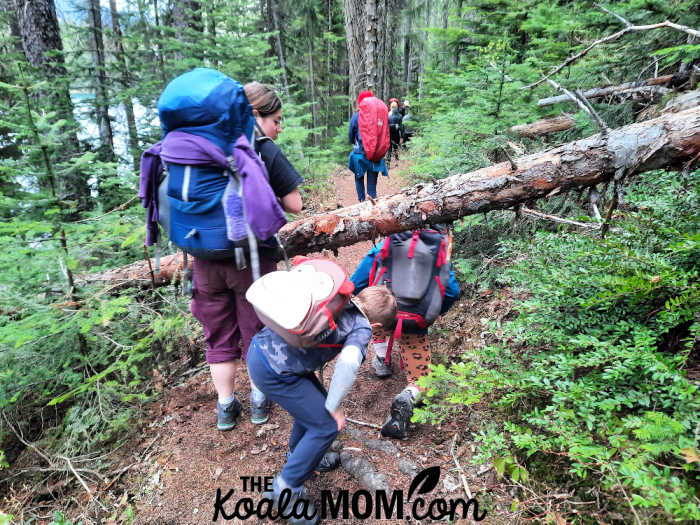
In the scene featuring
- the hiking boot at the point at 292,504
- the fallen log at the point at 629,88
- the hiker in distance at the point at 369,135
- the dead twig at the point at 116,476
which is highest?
the fallen log at the point at 629,88

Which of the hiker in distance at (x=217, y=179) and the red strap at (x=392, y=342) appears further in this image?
the red strap at (x=392, y=342)

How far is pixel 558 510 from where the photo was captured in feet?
6.04

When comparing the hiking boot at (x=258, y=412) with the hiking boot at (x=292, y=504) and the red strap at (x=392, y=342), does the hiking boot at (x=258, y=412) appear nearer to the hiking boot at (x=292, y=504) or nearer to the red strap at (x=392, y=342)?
the hiking boot at (x=292, y=504)

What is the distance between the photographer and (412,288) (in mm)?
2898

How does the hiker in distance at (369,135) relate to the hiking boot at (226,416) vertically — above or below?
above

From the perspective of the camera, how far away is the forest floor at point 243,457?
2.40m

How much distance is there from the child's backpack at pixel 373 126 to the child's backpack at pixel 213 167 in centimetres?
428

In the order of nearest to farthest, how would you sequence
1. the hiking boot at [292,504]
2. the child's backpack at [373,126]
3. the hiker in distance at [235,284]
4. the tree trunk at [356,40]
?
1. the hiking boot at [292,504]
2. the hiker in distance at [235,284]
3. the child's backpack at [373,126]
4. the tree trunk at [356,40]

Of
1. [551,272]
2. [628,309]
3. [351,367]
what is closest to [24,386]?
[351,367]

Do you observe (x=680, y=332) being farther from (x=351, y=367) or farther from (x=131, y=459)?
(x=131, y=459)

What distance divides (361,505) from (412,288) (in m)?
1.56

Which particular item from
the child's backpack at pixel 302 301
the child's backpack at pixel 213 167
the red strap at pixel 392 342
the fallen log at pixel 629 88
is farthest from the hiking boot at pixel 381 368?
the fallen log at pixel 629 88

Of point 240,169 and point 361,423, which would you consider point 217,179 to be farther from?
point 361,423

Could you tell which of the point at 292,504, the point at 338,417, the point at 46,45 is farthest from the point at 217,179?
the point at 46,45
